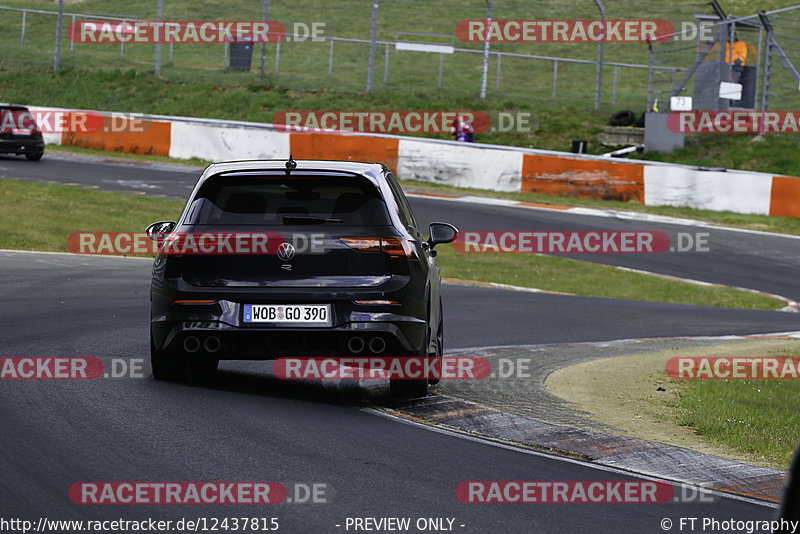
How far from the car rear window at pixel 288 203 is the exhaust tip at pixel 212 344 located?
0.74 metres

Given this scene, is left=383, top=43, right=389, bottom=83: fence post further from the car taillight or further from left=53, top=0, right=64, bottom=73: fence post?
the car taillight

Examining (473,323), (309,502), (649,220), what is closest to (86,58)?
(649,220)

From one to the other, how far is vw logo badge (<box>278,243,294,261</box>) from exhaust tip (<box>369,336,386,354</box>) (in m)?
0.73

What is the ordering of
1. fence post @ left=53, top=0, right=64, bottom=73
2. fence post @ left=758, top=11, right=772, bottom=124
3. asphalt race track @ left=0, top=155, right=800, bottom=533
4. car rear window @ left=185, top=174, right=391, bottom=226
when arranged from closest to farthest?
1. asphalt race track @ left=0, top=155, right=800, bottom=533
2. car rear window @ left=185, top=174, right=391, bottom=226
3. fence post @ left=758, top=11, right=772, bottom=124
4. fence post @ left=53, top=0, right=64, bottom=73

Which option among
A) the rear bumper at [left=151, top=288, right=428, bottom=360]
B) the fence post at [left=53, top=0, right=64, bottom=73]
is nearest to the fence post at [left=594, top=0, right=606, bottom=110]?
the fence post at [left=53, top=0, right=64, bottom=73]

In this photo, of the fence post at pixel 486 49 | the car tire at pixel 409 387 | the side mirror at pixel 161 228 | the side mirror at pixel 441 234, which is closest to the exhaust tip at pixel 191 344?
the side mirror at pixel 161 228

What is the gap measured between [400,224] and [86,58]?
33537mm

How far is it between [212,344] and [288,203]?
105 centimetres

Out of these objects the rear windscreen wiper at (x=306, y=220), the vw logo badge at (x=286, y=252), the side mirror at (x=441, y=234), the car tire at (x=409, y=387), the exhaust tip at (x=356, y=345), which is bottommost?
the car tire at (x=409, y=387)

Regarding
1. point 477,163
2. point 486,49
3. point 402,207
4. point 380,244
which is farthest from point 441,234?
point 486,49

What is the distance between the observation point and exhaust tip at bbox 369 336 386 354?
25.5 feet

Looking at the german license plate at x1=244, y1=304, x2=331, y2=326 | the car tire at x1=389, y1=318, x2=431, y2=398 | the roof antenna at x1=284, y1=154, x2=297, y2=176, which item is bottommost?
the car tire at x1=389, y1=318, x2=431, y2=398

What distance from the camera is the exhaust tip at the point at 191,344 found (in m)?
7.82

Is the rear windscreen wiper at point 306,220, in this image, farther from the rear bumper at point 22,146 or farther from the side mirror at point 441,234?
the rear bumper at point 22,146
